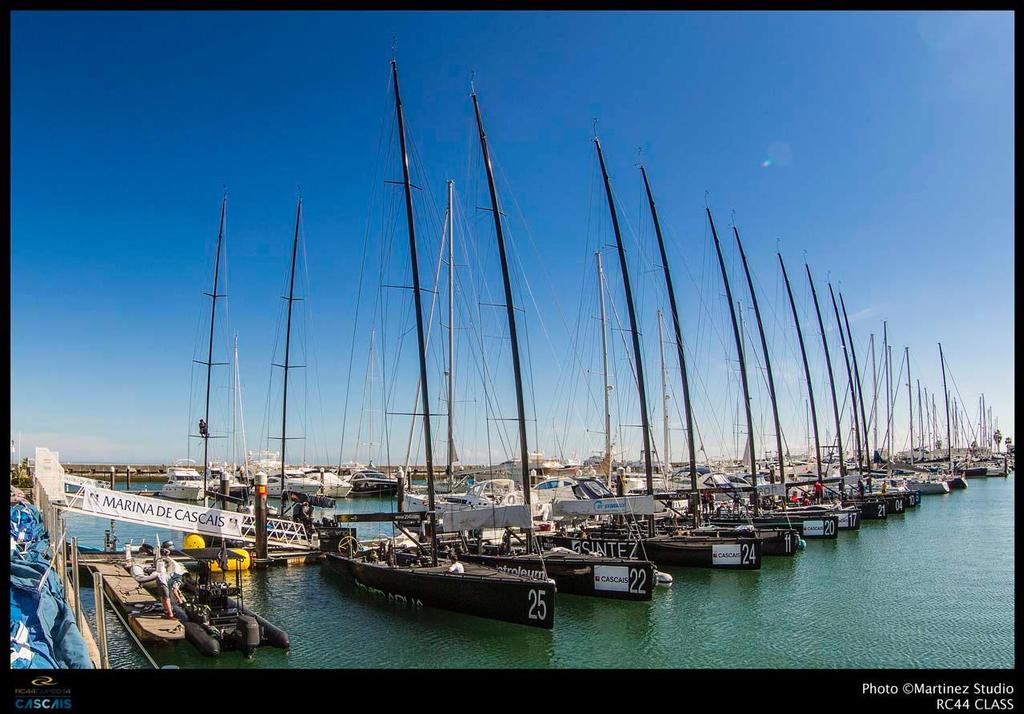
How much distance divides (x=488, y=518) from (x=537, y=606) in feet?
18.4

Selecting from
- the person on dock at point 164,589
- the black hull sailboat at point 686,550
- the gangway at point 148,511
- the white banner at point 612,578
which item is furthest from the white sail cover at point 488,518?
the person on dock at point 164,589

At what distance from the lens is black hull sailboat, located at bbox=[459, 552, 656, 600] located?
920 inches

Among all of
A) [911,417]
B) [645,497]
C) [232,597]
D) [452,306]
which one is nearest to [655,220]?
[452,306]

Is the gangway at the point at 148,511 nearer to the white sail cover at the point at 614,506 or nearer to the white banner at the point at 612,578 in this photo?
the white banner at the point at 612,578

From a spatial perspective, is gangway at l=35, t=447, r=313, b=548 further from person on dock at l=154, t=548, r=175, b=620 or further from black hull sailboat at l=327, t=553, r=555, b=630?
black hull sailboat at l=327, t=553, r=555, b=630

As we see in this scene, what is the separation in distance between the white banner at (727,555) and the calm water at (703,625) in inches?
25.0

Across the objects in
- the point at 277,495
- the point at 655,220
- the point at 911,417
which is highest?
the point at 655,220

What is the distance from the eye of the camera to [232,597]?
2189 cm

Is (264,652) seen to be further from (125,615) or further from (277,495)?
(277,495)

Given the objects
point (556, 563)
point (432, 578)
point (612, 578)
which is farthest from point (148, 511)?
point (612, 578)

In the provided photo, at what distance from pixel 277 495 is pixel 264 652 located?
68.0m

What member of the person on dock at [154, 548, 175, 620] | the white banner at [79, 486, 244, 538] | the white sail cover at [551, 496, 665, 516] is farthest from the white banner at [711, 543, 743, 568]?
the person on dock at [154, 548, 175, 620]

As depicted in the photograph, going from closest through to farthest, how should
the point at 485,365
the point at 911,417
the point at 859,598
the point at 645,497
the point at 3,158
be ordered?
the point at 3,158 < the point at 859,598 < the point at 645,497 < the point at 485,365 < the point at 911,417

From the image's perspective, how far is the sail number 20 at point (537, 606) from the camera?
1969 centimetres
